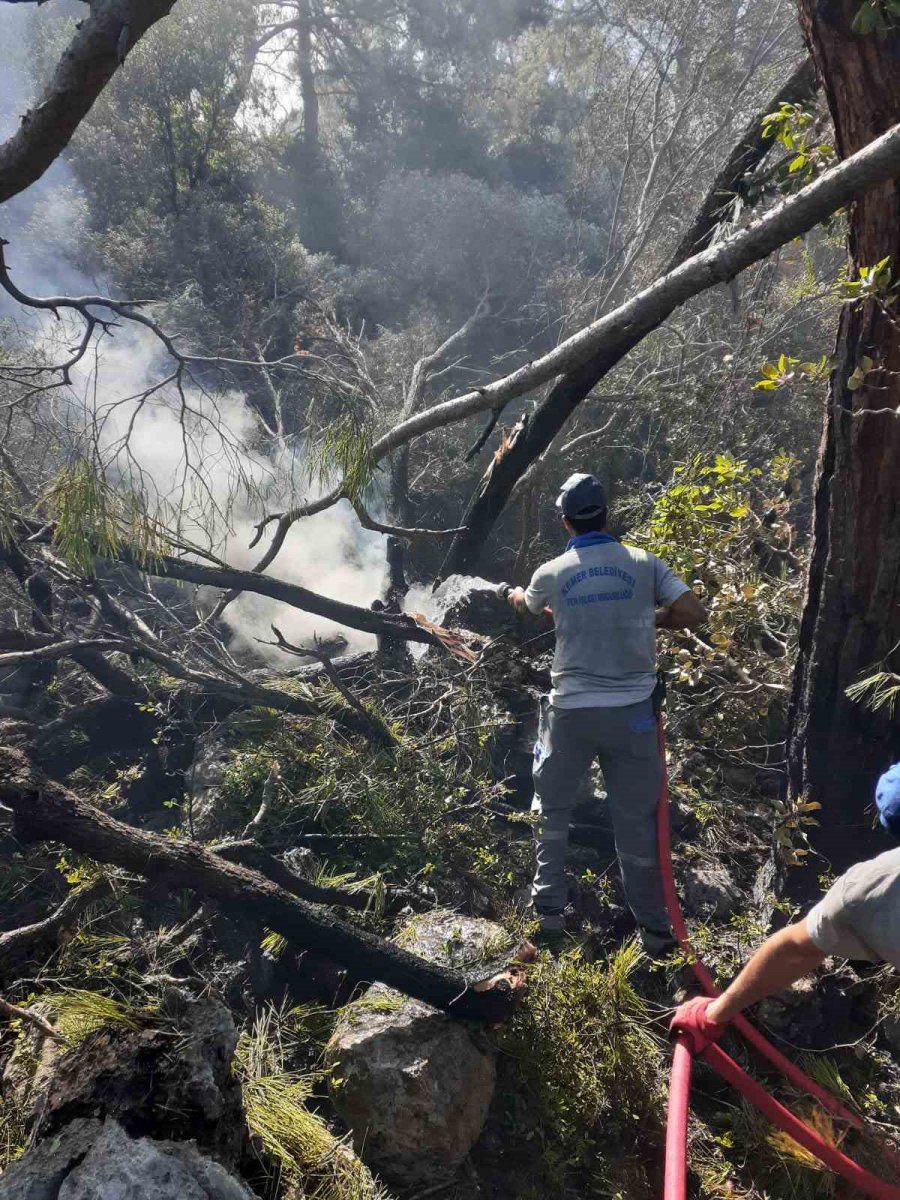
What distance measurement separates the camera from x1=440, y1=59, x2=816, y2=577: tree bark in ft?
8.96

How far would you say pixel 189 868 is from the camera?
9.08 ft

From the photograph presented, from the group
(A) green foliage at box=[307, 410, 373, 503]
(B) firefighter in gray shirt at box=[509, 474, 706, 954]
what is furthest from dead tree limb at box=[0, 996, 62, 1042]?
(A) green foliage at box=[307, 410, 373, 503]

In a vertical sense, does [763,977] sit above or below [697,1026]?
above

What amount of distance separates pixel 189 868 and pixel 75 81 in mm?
2672

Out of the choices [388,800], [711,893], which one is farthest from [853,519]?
[388,800]

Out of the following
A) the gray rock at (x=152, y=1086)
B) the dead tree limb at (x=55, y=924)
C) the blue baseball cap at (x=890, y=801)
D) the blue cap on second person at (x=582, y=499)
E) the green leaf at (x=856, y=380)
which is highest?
the blue cap on second person at (x=582, y=499)

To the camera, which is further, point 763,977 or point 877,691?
point 877,691

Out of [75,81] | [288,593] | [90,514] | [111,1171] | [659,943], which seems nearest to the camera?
[111,1171]

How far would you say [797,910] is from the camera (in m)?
2.68

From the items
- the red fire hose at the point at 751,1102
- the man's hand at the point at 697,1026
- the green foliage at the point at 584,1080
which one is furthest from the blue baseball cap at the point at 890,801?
the green foliage at the point at 584,1080

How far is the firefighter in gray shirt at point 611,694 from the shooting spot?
9.59 ft

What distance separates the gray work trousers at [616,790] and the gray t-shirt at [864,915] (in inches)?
44.7

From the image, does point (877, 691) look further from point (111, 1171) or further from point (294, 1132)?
point (111, 1171)

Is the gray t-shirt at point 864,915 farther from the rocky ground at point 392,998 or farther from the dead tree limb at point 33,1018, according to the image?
the dead tree limb at point 33,1018
